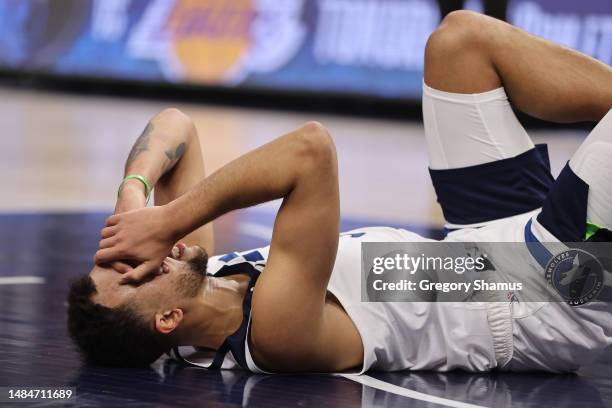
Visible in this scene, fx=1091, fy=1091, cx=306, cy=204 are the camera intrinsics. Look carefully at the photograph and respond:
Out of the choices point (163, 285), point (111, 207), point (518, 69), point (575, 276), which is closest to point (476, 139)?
point (518, 69)

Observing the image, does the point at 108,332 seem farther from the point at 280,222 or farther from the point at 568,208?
the point at 568,208

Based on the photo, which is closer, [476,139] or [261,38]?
[476,139]

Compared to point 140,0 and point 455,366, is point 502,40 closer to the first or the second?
point 455,366

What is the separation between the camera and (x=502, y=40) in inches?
126

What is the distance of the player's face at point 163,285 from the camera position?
279 cm

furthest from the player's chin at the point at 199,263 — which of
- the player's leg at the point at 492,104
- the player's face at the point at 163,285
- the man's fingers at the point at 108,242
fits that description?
the player's leg at the point at 492,104

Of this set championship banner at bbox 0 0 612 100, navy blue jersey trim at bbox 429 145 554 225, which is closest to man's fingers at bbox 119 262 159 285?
navy blue jersey trim at bbox 429 145 554 225

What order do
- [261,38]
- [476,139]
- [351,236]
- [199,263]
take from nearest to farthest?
[199,263], [351,236], [476,139], [261,38]

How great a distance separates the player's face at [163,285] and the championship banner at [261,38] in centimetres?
832

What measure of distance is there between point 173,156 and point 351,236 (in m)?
0.65

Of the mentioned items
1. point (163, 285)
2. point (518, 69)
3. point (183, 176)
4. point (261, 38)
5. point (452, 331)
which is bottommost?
point (261, 38)

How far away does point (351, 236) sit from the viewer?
315cm

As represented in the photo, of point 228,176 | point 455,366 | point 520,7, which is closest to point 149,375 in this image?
point 228,176

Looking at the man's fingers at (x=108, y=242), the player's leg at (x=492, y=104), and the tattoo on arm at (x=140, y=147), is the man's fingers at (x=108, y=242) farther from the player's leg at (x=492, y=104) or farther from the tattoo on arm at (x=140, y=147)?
the player's leg at (x=492, y=104)
